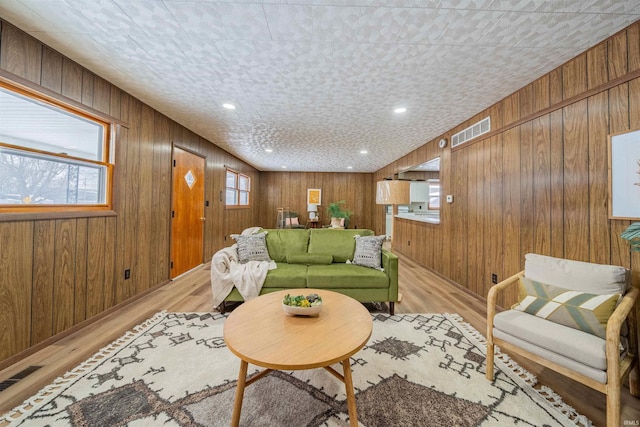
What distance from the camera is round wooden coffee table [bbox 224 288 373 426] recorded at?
115cm

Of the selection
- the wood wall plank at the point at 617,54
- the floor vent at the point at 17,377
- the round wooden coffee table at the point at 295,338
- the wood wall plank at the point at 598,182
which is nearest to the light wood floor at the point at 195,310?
the floor vent at the point at 17,377

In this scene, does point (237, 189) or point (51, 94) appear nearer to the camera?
point (51, 94)

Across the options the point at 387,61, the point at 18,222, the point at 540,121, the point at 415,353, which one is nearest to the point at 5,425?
the point at 18,222

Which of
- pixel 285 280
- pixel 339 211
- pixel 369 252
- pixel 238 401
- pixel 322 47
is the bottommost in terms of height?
pixel 238 401

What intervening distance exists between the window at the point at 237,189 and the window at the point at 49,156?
3314 mm

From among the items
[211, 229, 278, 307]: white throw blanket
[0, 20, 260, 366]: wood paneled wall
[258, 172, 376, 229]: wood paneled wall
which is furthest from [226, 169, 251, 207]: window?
[211, 229, 278, 307]: white throw blanket

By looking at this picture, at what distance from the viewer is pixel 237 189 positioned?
6.45m

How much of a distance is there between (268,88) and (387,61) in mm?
1246

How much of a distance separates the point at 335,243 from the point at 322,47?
215 centimetres

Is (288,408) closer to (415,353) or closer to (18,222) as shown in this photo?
(415,353)

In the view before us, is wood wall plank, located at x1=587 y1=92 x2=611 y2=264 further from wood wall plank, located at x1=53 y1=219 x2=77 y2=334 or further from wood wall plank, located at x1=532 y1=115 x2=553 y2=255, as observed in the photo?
wood wall plank, located at x1=53 y1=219 x2=77 y2=334

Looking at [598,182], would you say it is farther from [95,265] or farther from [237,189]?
[237,189]

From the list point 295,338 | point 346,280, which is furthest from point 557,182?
point 295,338

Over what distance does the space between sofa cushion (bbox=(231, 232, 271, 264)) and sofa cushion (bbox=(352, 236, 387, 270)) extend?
113 cm
